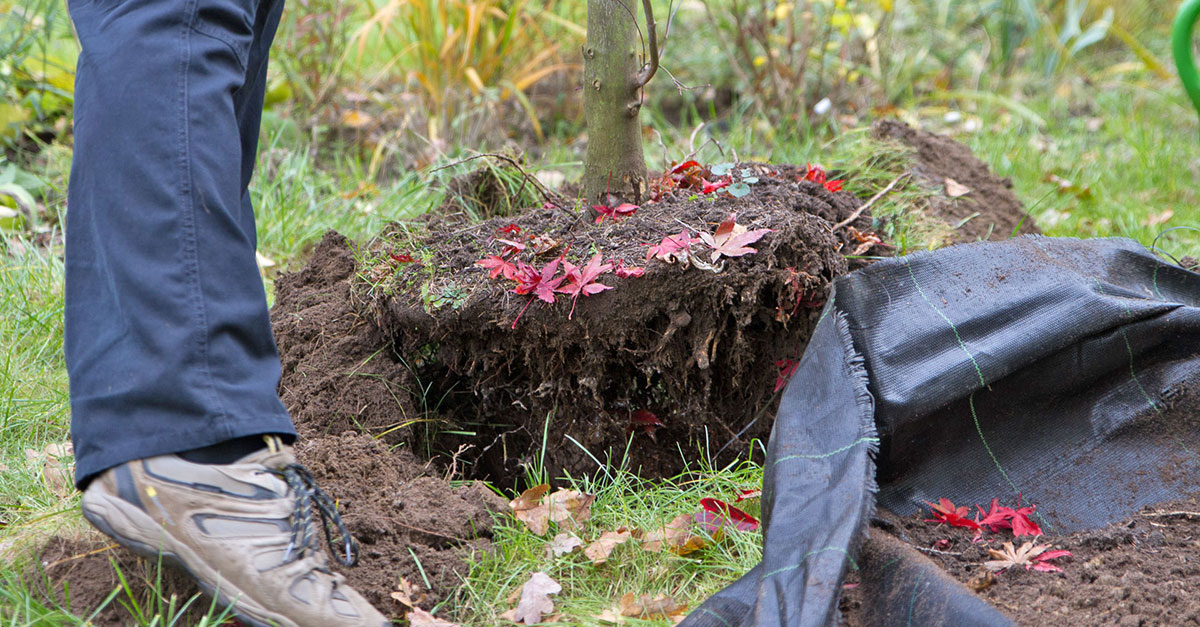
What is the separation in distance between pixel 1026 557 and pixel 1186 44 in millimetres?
2066

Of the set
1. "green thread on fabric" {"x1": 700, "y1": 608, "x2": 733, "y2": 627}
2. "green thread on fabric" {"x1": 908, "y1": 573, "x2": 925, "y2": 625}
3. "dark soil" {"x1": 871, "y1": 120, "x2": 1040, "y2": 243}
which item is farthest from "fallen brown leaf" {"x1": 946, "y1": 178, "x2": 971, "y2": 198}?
"green thread on fabric" {"x1": 700, "y1": 608, "x2": 733, "y2": 627}

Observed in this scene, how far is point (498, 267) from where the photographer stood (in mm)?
1938

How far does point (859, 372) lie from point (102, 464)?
4.18ft

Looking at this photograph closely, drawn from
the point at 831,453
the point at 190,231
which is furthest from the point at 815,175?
the point at 190,231

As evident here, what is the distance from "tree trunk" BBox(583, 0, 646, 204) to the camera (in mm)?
2062

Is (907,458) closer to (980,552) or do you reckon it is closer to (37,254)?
(980,552)

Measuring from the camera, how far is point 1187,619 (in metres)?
1.37

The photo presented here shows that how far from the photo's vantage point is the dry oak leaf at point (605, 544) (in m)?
1.73

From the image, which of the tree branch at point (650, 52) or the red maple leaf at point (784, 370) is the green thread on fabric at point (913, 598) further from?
the tree branch at point (650, 52)

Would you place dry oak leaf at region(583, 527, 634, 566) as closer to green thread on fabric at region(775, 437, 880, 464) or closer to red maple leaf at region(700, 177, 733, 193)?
green thread on fabric at region(775, 437, 880, 464)

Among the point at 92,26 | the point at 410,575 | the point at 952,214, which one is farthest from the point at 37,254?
the point at 952,214

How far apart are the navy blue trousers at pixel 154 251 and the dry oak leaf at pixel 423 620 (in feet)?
1.33

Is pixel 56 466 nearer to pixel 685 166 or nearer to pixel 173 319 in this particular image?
pixel 173 319

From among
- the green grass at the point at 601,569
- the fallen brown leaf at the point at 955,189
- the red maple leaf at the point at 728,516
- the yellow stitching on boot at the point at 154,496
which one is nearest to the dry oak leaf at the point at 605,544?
the green grass at the point at 601,569
